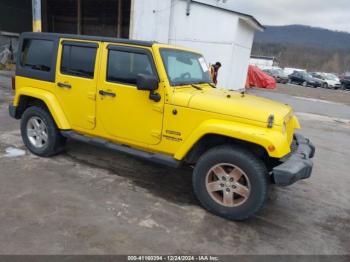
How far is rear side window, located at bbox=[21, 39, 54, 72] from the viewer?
511cm

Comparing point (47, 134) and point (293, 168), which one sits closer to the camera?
point (293, 168)

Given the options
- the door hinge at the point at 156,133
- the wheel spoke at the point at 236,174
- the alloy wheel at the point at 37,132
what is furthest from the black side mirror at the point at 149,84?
the alloy wheel at the point at 37,132

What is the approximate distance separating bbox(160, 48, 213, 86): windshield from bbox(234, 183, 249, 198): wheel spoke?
4.90 feet

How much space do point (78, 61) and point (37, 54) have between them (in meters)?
0.91

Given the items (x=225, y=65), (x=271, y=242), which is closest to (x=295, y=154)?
(x=271, y=242)

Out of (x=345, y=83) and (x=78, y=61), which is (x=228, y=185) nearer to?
(x=78, y=61)

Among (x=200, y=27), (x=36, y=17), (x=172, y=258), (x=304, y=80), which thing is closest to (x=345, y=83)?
(x=304, y=80)

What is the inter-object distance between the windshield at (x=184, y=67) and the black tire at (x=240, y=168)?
3.56 feet

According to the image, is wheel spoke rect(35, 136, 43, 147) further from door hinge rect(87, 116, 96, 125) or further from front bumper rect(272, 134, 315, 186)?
front bumper rect(272, 134, 315, 186)

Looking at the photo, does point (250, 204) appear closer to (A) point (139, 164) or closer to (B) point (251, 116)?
(B) point (251, 116)

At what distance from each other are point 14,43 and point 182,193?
1818 cm

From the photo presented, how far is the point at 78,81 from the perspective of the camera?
479 centimetres

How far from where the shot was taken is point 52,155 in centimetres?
542

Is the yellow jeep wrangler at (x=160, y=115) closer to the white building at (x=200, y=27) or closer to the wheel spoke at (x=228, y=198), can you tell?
the wheel spoke at (x=228, y=198)
